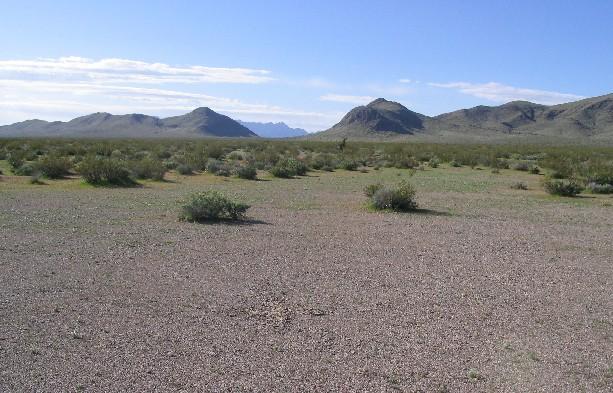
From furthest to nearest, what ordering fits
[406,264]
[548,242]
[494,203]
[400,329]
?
[494,203], [548,242], [406,264], [400,329]

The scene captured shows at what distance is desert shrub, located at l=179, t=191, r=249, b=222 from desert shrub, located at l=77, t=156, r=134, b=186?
11486mm

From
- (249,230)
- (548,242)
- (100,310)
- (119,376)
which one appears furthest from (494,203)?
(119,376)

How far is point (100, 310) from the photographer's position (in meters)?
9.31

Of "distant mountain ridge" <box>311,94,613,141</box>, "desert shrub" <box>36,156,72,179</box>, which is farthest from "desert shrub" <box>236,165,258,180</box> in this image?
"distant mountain ridge" <box>311,94,613,141</box>

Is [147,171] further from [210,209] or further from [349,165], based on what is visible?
[349,165]

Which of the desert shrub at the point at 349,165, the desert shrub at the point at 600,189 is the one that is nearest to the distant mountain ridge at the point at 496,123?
the desert shrub at the point at 349,165

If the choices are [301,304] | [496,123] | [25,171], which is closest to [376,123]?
[496,123]

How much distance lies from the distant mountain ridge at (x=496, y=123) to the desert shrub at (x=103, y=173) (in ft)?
441

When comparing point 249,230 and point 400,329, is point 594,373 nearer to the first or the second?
point 400,329

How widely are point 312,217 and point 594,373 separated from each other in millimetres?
13107

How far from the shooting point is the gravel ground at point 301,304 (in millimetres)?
7215

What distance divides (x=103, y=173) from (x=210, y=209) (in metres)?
12.7

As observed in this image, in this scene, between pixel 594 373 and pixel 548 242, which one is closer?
pixel 594 373

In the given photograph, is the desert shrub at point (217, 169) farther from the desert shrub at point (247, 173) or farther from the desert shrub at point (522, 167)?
the desert shrub at point (522, 167)
